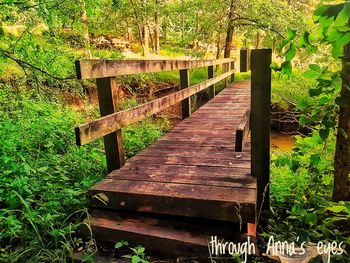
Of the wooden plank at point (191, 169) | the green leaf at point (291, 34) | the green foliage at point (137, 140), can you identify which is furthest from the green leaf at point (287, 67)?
the green foliage at point (137, 140)

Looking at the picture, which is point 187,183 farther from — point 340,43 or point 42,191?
point 340,43

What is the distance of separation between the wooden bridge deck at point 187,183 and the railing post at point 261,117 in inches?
5.4

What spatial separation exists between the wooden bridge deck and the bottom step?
9 centimetres

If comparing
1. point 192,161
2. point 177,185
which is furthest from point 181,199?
point 192,161

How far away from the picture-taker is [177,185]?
2717mm

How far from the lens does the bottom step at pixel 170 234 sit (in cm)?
225

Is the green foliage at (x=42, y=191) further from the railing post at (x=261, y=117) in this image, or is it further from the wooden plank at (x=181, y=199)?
the railing post at (x=261, y=117)

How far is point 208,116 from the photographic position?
6121 millimetres

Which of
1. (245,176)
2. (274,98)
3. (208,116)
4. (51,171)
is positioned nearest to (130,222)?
(245,176)

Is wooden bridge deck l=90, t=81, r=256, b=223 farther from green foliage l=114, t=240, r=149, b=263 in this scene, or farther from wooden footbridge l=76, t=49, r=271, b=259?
green foliage l=114, t=240, r=149, b=263

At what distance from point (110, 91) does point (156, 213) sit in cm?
126

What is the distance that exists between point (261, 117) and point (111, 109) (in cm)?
144

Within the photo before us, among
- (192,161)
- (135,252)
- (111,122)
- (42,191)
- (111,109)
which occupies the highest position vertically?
(111,109)

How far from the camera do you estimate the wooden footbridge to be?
2.34m
